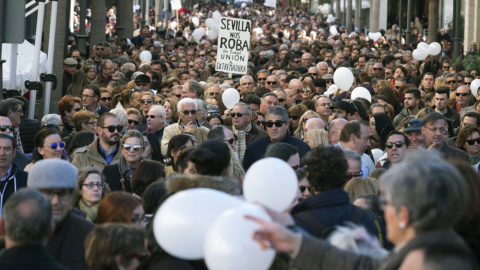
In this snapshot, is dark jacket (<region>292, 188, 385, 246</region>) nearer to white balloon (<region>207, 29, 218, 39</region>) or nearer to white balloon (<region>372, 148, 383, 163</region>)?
white balloon (<region>372, 148, 383, 163</region>)

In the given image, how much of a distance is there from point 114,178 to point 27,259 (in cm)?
474

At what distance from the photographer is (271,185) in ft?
14.8

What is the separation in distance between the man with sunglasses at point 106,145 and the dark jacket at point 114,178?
51 cm

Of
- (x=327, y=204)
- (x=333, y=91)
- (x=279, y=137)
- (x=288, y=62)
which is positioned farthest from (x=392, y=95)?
(x=327, y=204)

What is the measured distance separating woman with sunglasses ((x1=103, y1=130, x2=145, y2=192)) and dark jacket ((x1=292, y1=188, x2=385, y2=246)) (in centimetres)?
371

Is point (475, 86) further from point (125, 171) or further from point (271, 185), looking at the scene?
point (271, 185)

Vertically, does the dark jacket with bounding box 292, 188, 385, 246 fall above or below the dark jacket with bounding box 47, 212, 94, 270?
above

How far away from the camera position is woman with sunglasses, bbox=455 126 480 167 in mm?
10000

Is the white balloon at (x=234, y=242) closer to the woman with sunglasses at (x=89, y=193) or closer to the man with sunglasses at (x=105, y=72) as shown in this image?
the woman with sunglasses at (x=89, y=193)

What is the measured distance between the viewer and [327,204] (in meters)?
5.21

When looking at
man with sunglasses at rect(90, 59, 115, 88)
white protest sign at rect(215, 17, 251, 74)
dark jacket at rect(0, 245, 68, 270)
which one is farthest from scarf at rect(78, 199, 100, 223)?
man with sunglasses at rect(90, 59, 115, 88)

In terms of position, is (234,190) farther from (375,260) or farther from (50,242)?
(375,260)

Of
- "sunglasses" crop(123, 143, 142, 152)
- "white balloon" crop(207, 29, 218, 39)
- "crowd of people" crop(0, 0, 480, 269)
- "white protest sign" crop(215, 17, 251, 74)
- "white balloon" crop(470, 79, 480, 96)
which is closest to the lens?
"crowd of people" crop(0, 0, 480, 269)

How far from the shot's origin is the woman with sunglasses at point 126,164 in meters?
8.82
